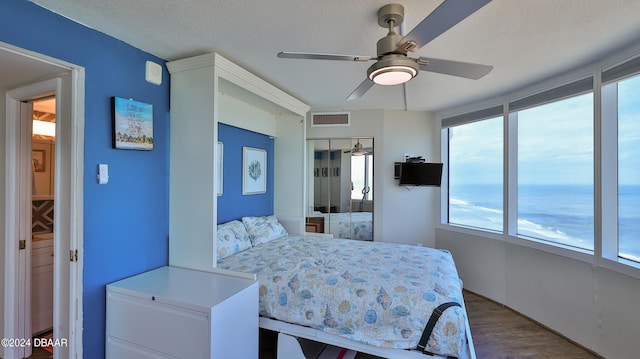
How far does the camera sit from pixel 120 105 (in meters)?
1.92

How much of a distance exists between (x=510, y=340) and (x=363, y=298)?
172cm

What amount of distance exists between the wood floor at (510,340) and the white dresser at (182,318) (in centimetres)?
73

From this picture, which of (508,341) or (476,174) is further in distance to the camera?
(476,174)

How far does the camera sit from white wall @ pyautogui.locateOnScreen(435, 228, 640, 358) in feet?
7.08

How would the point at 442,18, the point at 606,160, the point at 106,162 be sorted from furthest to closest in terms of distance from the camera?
the point at 606,160, the point at 106,162, the point at 442,18

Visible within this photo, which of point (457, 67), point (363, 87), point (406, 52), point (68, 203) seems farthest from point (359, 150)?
point (68, 203)

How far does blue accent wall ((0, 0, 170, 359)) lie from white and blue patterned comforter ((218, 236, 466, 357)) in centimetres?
74

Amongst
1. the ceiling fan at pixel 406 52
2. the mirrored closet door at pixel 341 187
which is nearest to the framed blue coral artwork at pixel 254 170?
the mirrored closet door at pixel 341 187

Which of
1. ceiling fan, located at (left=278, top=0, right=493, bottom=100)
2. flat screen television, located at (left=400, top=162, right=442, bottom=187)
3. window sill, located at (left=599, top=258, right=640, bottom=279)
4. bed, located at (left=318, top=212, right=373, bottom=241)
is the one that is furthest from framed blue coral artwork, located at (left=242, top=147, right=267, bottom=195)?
window sill, located at (left=599, top=258, right=640, bottom=279)

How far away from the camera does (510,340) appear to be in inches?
99.7

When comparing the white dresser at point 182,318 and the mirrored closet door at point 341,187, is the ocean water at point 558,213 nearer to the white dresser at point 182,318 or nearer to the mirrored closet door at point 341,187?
the mirrored closet door at point 341,187

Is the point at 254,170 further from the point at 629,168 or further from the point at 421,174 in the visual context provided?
the point at 629,168

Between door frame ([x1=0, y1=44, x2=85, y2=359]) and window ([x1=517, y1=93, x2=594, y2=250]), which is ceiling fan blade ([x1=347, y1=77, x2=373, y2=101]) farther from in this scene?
window ([x1=517, y1=93, x2=594, y2=250])

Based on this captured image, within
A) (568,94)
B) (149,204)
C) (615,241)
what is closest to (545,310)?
(615,241)
